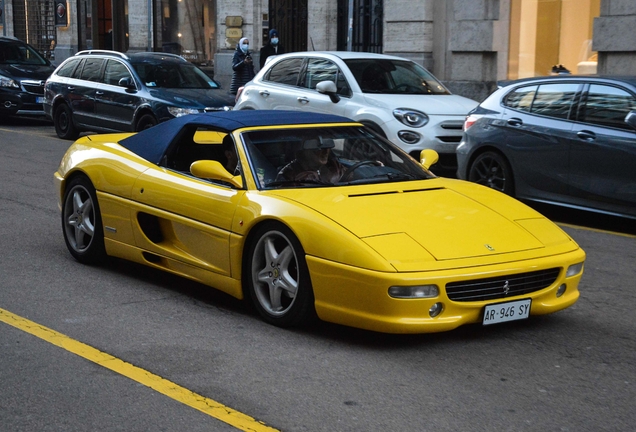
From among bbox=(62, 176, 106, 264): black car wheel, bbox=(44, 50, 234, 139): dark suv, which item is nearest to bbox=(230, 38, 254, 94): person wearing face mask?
bbox=(44, 50, 234, 139): dark suv

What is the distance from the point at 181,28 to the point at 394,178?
82.2 ft

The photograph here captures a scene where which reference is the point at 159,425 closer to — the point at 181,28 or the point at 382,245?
the point at 382,245

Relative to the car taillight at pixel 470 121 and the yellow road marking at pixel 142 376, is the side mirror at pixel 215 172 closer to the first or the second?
the yellow road marking at pixel 142 376

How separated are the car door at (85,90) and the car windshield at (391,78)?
18.1 ft

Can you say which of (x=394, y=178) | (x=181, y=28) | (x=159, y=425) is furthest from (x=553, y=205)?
(x=181, y=28)

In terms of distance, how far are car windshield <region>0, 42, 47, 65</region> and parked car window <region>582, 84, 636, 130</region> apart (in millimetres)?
15595

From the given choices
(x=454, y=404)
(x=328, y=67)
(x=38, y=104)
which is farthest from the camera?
(x=38, y=104)

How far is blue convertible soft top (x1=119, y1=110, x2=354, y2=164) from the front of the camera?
6613 millimetres

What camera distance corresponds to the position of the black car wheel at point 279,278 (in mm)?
5605

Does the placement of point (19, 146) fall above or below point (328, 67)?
below

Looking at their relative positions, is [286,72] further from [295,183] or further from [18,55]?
[18,55]

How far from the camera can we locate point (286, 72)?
14.4m

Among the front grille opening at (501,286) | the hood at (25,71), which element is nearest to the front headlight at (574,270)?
the front grille opening at (501,286)

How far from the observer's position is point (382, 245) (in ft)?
17.6
